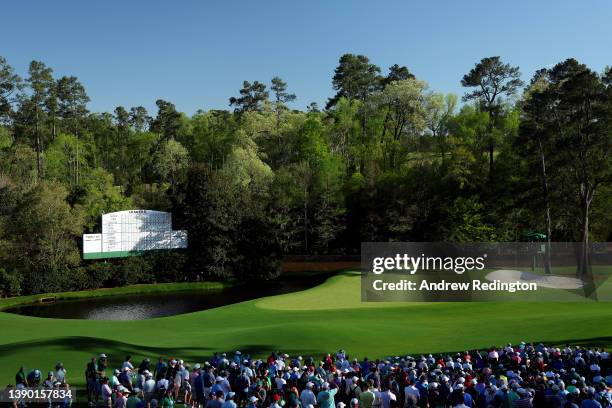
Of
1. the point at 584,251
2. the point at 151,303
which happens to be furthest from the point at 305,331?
the point at 151,303

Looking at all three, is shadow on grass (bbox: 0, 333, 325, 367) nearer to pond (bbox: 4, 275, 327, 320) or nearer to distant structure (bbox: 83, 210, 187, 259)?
pond (bbox: 4, 275, 327, 320)

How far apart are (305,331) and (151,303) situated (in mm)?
30857

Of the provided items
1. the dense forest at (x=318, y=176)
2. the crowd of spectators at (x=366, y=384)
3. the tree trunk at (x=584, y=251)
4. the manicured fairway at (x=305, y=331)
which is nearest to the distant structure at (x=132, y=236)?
the dense forest at (x=318, y=176)

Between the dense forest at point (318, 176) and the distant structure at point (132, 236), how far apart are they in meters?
1.17

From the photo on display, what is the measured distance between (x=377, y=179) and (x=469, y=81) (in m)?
16.7

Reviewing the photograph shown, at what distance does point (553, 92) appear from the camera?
5066 cm

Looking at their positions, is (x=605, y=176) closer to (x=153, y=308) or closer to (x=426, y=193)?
(x=426, y=193)

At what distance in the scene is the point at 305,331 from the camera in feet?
104

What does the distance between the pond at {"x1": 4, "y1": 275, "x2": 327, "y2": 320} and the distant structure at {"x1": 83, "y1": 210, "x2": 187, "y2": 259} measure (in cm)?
550

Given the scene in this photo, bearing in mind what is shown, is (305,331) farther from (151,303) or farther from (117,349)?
(151,303)

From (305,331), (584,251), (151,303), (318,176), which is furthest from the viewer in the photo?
(318,176)

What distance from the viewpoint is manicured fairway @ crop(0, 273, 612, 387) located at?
27234 millimetres

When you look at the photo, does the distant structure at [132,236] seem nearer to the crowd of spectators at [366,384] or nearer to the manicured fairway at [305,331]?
the manicured fairway at [305,331]

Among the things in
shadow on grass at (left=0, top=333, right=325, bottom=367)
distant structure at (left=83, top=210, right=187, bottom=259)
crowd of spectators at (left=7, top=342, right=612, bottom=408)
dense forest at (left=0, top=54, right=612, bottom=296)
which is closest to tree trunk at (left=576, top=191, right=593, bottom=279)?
dense forest at (left=0, top=54, right=612, bottom=296)
